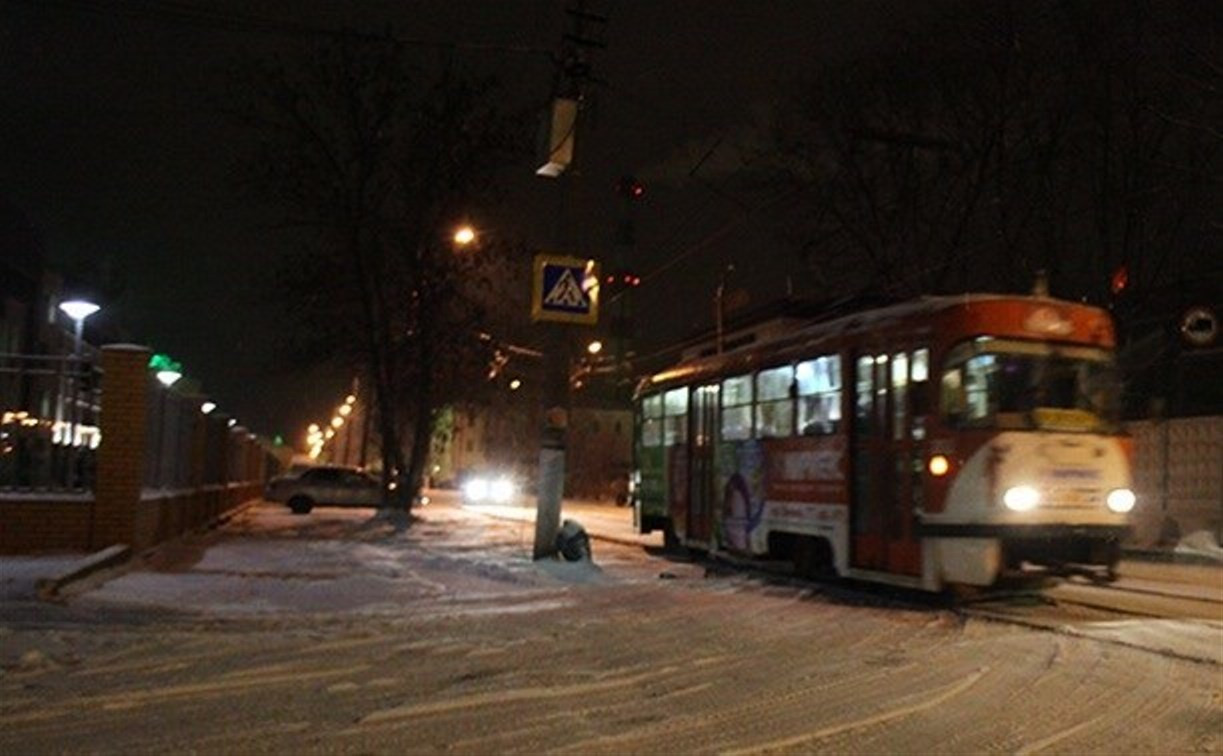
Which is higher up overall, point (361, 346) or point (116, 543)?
point (361, 346)

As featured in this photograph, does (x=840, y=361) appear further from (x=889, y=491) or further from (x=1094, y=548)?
(x=1094, y=548)

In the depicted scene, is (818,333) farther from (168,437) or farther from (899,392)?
(168,437)

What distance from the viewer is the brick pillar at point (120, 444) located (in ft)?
48.1

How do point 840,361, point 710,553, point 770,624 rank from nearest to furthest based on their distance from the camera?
point 770,624 → point 840,361 → point 710,553

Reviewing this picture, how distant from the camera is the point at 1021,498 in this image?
1208cm

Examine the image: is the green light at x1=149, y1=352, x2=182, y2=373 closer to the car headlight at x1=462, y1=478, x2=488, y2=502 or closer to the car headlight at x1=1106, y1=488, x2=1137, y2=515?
the car headlight at x1=1106, y1=488, x2=1137, y2=515

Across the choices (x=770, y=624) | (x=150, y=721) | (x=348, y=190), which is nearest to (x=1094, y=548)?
(x=770, y=624)

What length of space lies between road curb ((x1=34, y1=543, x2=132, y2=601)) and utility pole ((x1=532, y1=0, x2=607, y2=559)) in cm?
576

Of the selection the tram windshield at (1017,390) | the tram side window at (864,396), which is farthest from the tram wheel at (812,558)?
the tram windshield at (1017,390)

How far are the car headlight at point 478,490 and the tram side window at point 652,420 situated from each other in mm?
37156

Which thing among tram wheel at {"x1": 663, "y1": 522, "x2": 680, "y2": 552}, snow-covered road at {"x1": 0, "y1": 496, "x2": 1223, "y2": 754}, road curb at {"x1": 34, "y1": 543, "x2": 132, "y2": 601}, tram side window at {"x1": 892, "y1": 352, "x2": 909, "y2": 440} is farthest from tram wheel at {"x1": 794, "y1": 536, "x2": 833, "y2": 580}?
road curb at {"x1": 34, "y1": 543, "x2": 132, "y2": 601}

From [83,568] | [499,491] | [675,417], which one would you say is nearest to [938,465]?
[675,417]

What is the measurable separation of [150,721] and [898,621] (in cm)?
750

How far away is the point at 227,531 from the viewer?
24.5 metres
